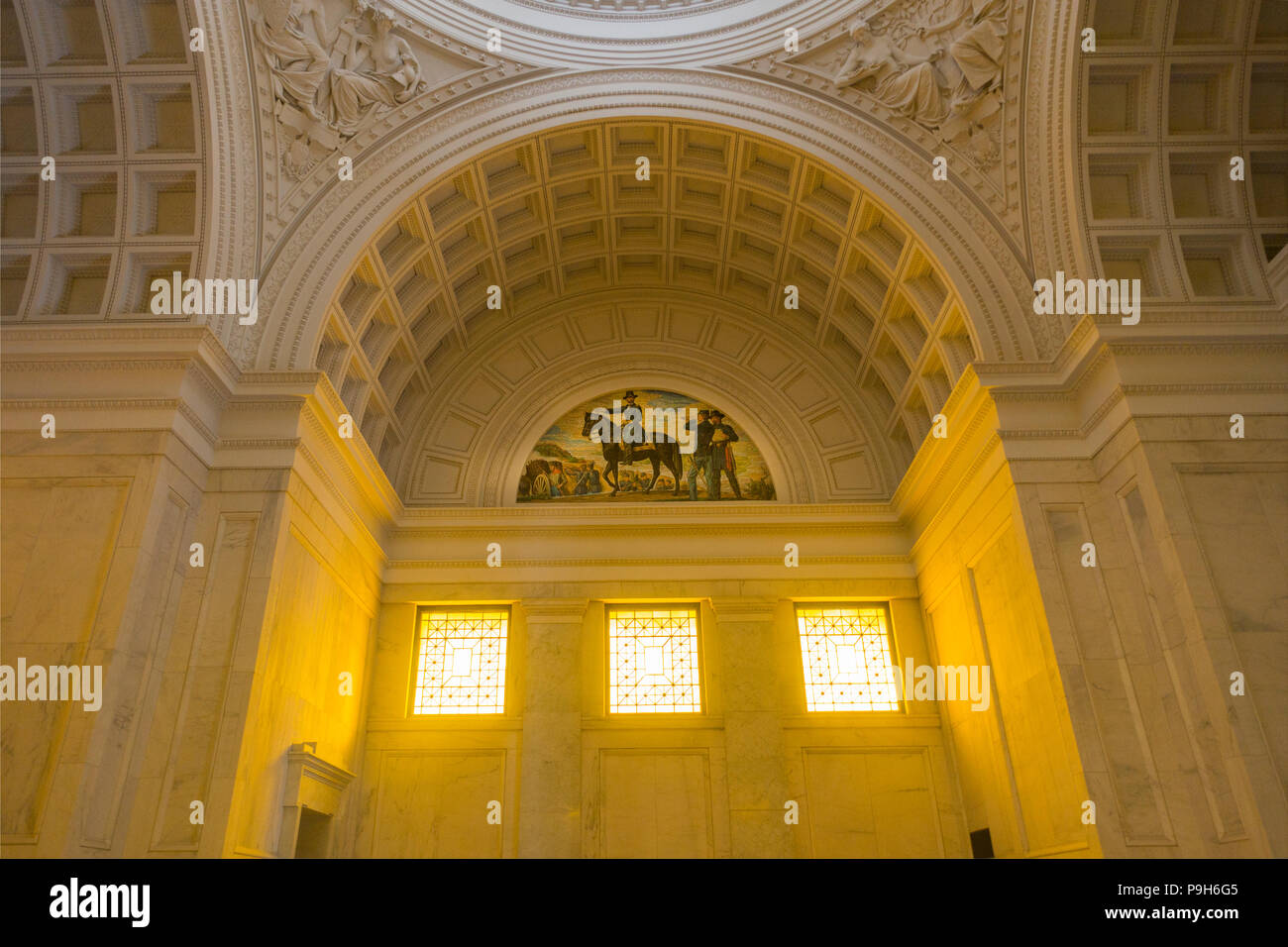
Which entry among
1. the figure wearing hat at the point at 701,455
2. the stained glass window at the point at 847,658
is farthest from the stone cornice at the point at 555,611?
the stained glass window at the point at 847,658

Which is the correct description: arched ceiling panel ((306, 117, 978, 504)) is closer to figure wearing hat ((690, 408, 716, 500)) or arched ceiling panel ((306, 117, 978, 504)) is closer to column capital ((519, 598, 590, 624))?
figure wearing hat ((690, 408, 716, 500))

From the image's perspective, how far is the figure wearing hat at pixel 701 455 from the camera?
52.7ft

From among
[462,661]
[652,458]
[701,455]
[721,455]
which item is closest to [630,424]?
[652,458]

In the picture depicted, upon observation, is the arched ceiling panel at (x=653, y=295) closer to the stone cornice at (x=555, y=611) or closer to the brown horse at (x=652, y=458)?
the brown horse at (x=652, y=458)

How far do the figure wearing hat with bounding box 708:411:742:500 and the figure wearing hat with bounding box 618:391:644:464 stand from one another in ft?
4.95

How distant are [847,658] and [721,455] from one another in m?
4.58

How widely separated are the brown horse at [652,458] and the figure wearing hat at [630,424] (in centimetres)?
9

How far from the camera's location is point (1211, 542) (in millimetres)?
9086

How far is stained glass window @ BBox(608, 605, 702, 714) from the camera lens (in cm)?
1405

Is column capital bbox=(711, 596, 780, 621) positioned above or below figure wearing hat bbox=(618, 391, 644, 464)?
below

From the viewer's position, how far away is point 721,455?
1636cm

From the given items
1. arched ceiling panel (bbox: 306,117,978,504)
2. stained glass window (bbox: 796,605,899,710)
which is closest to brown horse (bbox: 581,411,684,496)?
arched ceiling panel (bbox: 306,117,978,504)

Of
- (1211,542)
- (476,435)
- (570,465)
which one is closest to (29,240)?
(476,435)

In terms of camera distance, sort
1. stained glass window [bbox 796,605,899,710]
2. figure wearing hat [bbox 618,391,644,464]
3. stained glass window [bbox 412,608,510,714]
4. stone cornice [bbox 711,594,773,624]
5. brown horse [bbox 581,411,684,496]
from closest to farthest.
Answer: stained glass window [bbox 412,608,510,714]
stained glass window [bbox 796,605,899,710]
stone cornice [bbox 711,594,773,624]
brown horse [bbox 581,411,684,496]
figure wearing hat [bbox 618,391,644,464]
